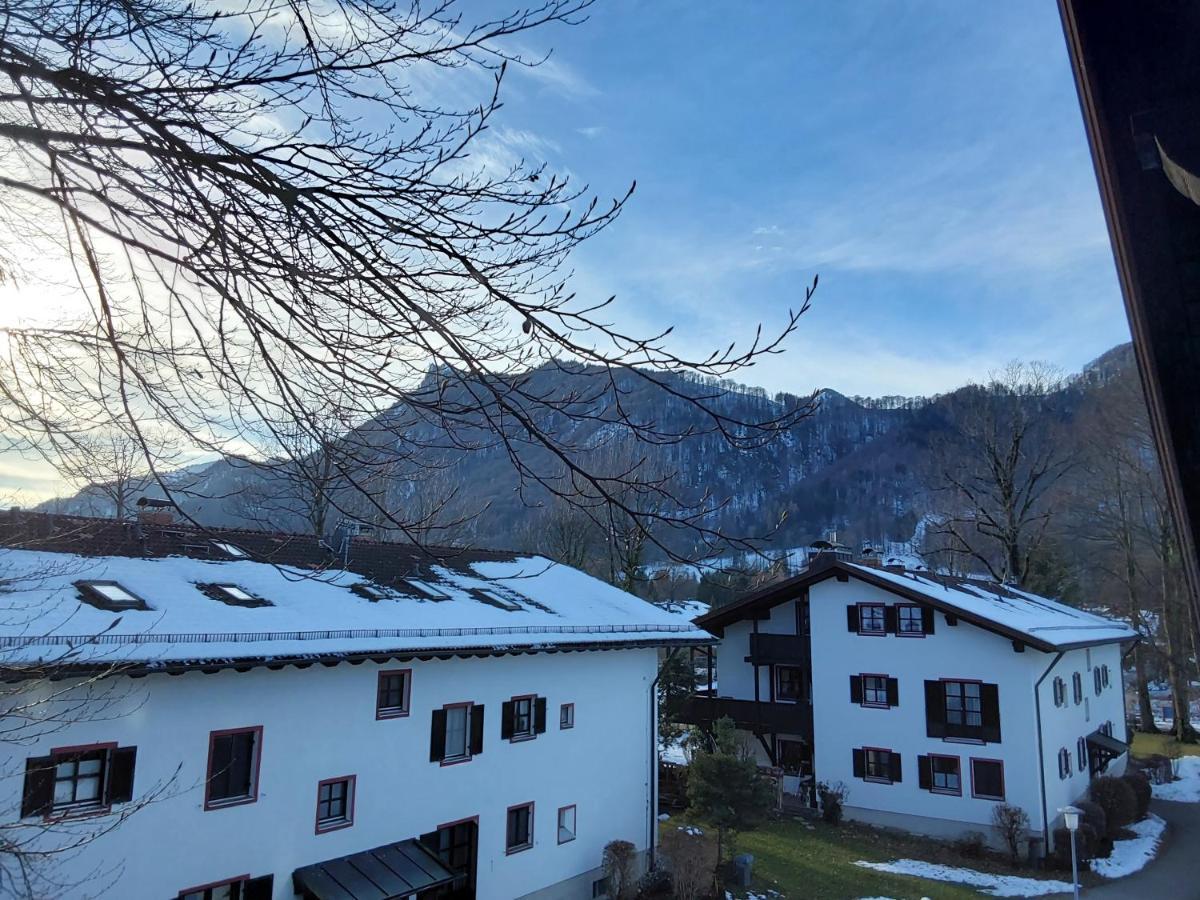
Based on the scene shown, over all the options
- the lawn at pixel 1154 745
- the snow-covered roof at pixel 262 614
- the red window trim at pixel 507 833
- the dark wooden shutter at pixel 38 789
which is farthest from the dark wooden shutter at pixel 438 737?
the lawn at pixel 1154 745

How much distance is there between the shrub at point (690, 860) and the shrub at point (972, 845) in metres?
6.35

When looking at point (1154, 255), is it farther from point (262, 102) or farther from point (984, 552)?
point (984, 552)

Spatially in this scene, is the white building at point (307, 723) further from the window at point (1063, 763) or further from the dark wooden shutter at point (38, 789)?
the window at point (1063, 763)

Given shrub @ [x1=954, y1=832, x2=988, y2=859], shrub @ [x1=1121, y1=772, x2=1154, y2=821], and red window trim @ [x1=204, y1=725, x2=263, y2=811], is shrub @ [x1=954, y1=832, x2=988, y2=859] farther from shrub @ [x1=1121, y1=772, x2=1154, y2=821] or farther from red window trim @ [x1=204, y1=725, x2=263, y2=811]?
red window trim @ [x1=204, y1=725, x2=263, y2=811]

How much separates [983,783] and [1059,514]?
2076cm

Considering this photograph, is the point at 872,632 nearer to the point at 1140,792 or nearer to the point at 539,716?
the point at 1140,792

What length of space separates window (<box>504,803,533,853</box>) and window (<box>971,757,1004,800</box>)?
42.8 ft

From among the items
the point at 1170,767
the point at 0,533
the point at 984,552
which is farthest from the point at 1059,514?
the point at 0,533

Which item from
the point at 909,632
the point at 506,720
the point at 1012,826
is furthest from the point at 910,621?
the point at 506,720

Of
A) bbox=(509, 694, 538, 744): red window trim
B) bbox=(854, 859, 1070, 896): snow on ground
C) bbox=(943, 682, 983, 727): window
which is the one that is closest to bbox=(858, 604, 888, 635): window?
bbox=(943, 682, 983, 727): window

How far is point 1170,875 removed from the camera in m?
18.8

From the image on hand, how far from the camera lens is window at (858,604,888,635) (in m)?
23.3

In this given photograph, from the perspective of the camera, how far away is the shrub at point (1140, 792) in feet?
76.0

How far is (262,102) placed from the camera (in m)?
4.01
